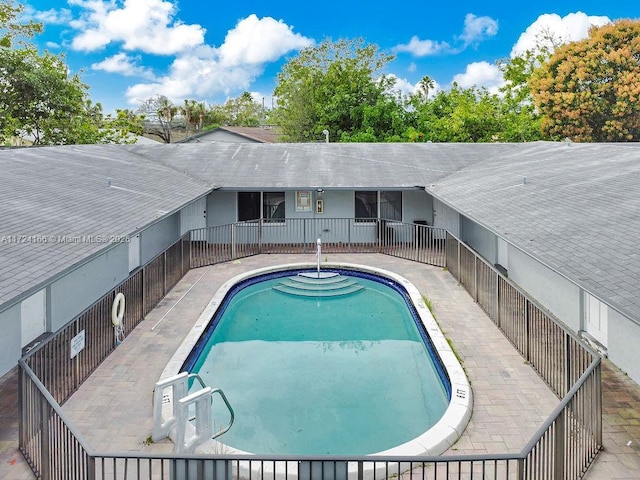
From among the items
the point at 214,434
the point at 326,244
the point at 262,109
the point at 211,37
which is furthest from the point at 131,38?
the point at 214,434

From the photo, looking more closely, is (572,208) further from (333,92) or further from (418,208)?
(333,92)

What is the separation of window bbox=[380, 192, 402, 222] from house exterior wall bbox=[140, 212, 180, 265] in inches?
299

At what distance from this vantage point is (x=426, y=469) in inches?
222

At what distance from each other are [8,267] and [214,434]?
11.1ft

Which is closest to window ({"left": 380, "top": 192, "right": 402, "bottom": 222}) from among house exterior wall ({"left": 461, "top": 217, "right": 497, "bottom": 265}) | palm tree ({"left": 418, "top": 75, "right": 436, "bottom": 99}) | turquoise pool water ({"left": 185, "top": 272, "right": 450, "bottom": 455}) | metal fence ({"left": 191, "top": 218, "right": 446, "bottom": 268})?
metal fence ({"left": 191, "top": 218, "right": 446, "bottom": 268})

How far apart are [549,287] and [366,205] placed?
949cm

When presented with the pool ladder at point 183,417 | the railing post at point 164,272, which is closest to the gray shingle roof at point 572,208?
the pool ladder at point 183,417

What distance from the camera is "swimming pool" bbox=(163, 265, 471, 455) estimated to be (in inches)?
A: 272

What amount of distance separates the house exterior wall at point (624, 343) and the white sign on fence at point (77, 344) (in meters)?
8.09

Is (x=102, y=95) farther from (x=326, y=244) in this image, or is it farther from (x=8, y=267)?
(x=8, y=267)

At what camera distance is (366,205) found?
1923 cm

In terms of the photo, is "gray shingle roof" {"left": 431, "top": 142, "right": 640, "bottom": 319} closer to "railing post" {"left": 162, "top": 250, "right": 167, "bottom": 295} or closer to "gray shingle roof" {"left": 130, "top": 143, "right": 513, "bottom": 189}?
"gray shingle roof" {"left": 130, "top": 143, "right": 513, "bottom": 189}

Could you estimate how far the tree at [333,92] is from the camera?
34750 millimetres

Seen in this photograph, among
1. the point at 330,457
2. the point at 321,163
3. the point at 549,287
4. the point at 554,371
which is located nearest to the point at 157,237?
the point at 321,163
